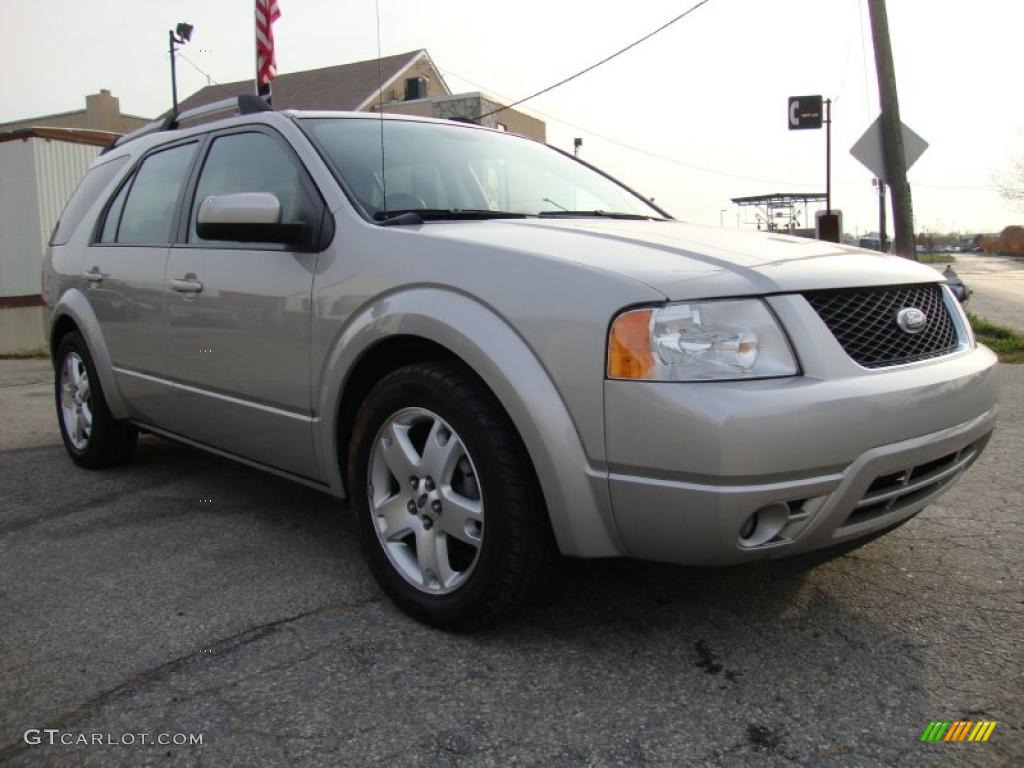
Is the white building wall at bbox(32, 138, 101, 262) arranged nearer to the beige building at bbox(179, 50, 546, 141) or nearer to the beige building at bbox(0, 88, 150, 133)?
the beige building at bbox(179, 50, 546, 141)

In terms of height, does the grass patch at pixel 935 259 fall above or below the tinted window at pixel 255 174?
below

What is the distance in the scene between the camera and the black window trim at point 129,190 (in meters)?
3.81

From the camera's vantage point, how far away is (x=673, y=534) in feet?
7.06

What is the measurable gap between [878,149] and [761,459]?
934 centimetres

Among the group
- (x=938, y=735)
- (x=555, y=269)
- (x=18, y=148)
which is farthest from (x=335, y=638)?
(x=18, y=148)

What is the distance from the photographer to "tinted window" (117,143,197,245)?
3900mm

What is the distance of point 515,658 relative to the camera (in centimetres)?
243

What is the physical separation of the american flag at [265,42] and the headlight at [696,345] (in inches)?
301

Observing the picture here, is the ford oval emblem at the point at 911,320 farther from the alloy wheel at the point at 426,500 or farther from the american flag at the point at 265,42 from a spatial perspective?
the american flag at the point at 265,42

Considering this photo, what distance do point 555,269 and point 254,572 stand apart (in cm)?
167

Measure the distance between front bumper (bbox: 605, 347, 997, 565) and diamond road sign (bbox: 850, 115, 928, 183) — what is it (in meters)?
8.60

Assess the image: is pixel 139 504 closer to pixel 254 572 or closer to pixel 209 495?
pixel 209 495

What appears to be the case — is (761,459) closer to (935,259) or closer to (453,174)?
(453,174)

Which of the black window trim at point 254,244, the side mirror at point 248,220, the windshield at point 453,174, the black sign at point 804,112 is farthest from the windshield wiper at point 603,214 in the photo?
the black sign at point 804,112
